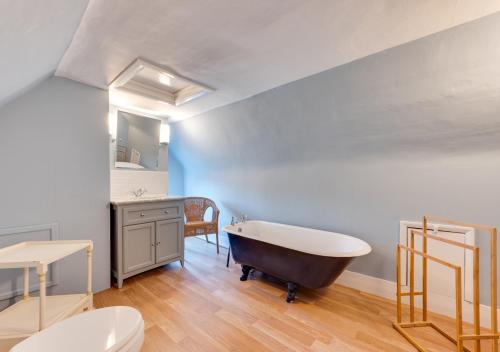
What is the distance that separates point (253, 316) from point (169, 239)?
4.69ft

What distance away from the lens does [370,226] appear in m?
2.26

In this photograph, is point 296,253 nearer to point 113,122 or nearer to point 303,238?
point 303,238

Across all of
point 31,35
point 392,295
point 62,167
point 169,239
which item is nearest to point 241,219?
point 169,239

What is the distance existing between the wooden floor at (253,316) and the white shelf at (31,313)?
0.55m

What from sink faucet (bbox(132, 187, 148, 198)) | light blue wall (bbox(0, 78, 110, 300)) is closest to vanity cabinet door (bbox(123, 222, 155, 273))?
light blue wall (bbox(0, 78, 110, 300))

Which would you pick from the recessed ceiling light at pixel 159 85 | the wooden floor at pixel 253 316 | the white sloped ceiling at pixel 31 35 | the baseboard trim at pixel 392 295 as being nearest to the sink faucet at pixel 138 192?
the wooden floor at pixel 253 316

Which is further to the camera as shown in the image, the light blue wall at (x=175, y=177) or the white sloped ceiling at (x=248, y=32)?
the light blue wall at (x=175, y=177)

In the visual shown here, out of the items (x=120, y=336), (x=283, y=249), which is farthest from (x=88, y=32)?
(x=283, y=249)

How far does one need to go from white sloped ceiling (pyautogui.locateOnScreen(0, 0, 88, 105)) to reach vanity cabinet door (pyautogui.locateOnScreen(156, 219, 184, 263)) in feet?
5.81

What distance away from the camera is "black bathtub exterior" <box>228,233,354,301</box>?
187 centimetres

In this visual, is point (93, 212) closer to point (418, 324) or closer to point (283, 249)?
point (283, 249)

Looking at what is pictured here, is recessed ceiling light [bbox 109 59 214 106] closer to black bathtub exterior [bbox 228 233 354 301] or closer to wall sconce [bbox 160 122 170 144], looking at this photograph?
wall sconce [bbox 160 122 170 144]

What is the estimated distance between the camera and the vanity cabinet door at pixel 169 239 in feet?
8.51

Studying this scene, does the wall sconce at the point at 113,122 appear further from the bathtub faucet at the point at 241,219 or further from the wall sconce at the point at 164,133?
the bathtub faucet at the point at 241,219
